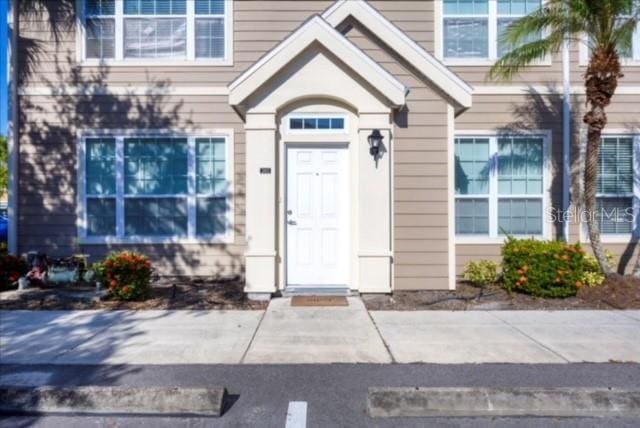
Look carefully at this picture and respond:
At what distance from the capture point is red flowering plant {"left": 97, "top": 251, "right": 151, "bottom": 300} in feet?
22.8

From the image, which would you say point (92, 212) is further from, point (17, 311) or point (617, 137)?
point (617, 137)

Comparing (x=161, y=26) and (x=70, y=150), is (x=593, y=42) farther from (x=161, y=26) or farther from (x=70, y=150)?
(x=70, y=150)

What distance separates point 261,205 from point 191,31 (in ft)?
14.1

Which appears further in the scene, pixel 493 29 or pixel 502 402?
pixel 493 29

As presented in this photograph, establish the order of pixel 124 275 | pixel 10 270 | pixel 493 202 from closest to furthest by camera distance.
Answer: pixel 124 275 → pixel 10 270 → pixel 493 202

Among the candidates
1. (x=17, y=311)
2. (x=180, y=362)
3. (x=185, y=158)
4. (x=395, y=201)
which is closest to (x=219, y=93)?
(x=185, y=158)

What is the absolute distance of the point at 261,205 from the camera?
→ 285 inches

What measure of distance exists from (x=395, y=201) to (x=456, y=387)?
426cm

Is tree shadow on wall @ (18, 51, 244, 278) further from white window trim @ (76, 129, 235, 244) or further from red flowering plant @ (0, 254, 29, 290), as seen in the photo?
red flowering plant @ (0, 254, 29, 290)

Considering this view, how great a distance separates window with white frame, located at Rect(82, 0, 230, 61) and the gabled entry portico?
103 inches

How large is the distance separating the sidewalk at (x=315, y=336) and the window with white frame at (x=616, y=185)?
3225mm

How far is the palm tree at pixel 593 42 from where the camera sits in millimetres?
7293

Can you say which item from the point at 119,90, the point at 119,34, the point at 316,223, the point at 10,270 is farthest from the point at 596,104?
the point at 10,270

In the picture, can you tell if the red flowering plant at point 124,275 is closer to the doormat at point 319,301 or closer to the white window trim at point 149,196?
the white window trim at point 149,196
